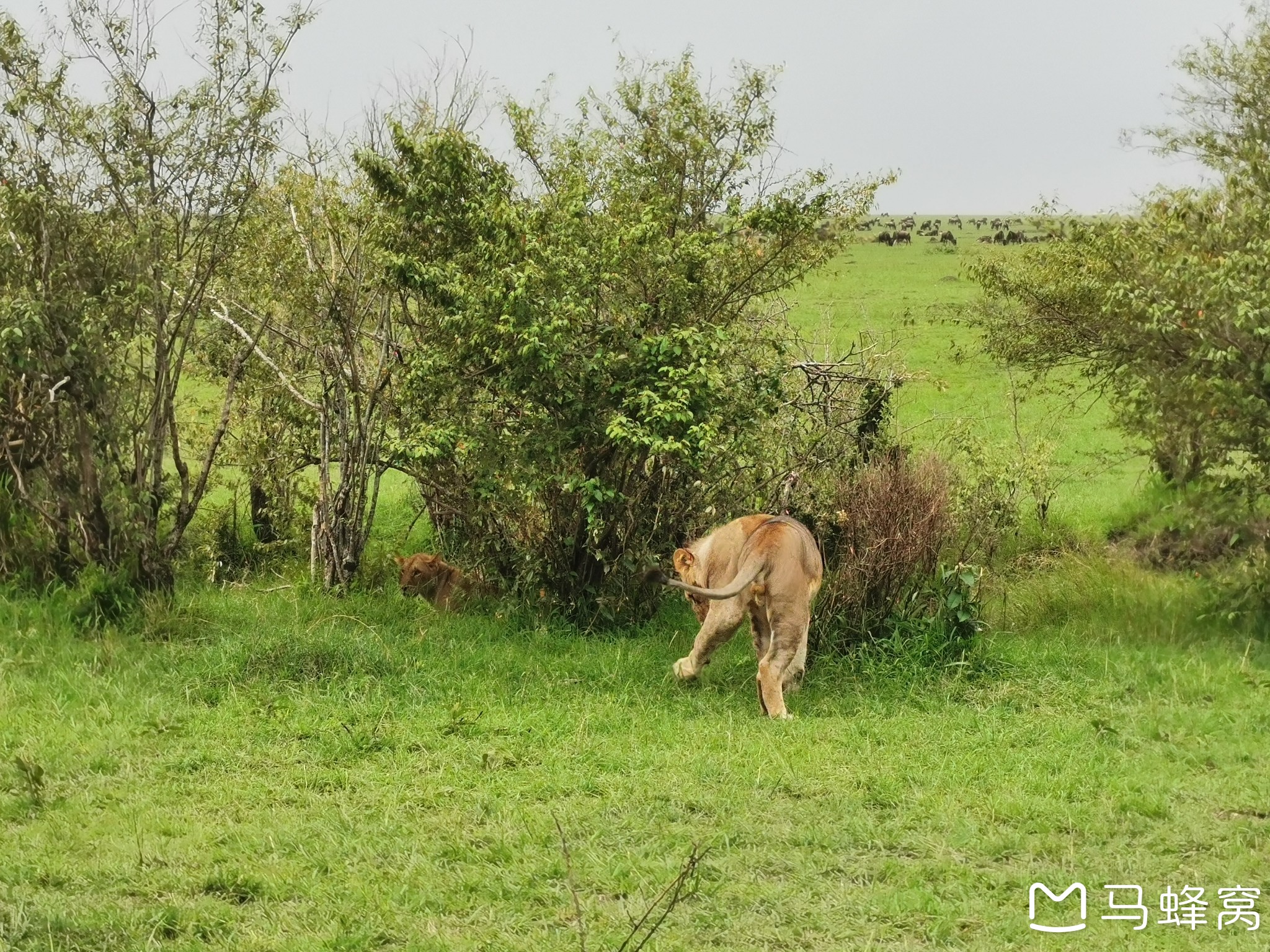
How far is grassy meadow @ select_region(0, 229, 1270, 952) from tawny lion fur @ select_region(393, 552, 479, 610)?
1.36 ft

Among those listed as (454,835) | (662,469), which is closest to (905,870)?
(454,835)

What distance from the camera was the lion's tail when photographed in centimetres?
846

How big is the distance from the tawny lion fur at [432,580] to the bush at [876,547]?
134 inches

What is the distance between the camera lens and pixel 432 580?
1130 centimetres

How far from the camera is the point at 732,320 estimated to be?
1168 centimetres

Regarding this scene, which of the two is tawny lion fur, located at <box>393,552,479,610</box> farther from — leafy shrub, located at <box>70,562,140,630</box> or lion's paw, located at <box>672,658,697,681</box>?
lion's paw, located at <box>672,658,697,681</box>

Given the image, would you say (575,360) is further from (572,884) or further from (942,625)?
(572,884)

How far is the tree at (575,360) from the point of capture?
1007 cm

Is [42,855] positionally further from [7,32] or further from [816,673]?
[7,32]

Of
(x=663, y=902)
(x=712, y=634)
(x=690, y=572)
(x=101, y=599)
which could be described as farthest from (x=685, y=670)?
(x=101, y=599)

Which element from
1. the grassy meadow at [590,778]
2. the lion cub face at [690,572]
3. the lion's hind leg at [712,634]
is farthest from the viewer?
the lion cub face at [690,572]

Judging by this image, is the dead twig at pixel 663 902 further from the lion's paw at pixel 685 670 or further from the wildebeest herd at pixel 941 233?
the wildebeest herd at pixel 941 233

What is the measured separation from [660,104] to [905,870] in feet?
30.5

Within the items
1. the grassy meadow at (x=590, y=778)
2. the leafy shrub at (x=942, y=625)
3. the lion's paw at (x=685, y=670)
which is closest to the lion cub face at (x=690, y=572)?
the lion's paw at (x=685, y=670)
